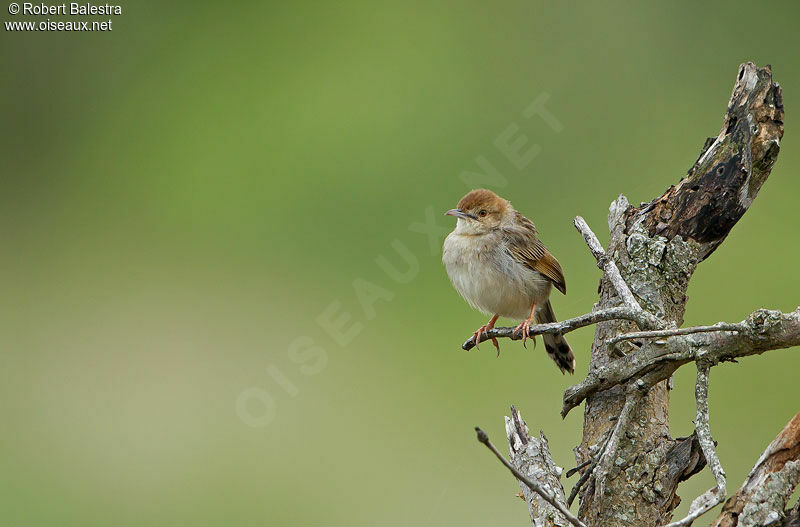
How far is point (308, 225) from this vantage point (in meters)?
8.86

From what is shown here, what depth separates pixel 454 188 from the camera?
8.23 meters

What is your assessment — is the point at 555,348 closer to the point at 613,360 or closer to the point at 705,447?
the point at 613,360

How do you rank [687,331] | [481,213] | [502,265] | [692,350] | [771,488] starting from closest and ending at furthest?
[771,488] → [687,331] → [692,350] → [502,265] → [481,213]

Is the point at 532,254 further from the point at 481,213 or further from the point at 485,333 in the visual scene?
the point at 485,333

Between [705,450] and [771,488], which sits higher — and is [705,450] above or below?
above

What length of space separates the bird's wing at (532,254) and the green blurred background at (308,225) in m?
1.79

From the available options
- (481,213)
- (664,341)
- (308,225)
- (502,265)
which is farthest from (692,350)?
(308,225)

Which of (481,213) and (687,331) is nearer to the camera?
(687,331)

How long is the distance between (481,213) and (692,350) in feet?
7.57

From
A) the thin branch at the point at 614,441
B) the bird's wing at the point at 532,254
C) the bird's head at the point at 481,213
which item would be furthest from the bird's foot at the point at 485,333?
the thin branch at the point at 614,441

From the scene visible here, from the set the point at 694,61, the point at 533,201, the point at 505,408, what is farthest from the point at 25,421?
the point at 694,61

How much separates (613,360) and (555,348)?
57.0 inches

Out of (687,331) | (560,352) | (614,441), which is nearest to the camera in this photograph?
(687,331)

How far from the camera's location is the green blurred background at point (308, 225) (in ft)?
22.5
